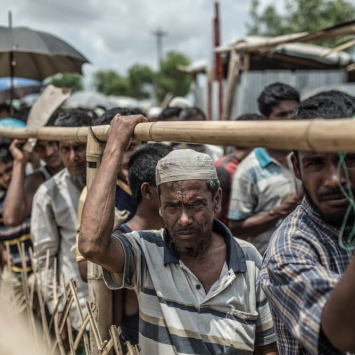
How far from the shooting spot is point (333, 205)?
1.11m

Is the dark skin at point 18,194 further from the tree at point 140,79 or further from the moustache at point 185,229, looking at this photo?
the tree at point 140,79

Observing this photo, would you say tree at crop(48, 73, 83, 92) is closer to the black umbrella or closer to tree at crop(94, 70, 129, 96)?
tree at crop(94, 70, 129, 96)

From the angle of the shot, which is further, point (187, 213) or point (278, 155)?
point (278, 155)

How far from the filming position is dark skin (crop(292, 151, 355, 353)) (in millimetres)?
929

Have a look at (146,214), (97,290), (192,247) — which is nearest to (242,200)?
(146,214)

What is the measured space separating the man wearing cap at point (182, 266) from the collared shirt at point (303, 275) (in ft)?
1.10

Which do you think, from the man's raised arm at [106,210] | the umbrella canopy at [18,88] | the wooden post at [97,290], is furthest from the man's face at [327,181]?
the umbrella canopy at [18,88]

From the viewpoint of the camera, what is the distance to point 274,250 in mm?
1205

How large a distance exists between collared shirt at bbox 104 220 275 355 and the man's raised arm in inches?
4.3

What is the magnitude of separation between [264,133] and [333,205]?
0.29 metres

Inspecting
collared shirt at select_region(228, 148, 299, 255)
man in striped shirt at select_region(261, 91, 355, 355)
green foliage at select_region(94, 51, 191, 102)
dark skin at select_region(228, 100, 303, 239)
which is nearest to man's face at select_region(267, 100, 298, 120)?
dark skin at select_region(228, 100, 303, 239)

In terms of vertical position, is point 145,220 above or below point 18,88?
below

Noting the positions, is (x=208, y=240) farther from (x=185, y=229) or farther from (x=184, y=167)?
(x=184, y=167)

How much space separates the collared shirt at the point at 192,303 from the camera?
1602 millimetres
